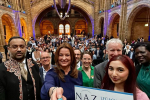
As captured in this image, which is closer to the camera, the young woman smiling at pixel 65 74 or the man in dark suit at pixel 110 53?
the young woman smiling at pixel 65 74

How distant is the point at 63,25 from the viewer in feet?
91.8

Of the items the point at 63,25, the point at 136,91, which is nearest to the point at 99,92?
the point at 136,91

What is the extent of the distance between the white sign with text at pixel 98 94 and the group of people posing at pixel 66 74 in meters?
0.18

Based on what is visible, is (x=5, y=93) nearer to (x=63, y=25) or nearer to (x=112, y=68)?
(x=112, y=68)

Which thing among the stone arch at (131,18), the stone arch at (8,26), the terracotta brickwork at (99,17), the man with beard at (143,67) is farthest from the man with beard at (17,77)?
the stone arch at (8,26)

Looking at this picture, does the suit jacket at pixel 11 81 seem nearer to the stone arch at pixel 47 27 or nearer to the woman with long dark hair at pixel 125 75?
the woman with long dark hair at pixel 125 75

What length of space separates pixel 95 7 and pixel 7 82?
20105 mm

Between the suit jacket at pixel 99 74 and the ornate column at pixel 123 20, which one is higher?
the ornate column at pixel 123 20

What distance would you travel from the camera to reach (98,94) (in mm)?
963

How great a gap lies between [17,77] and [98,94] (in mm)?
1340

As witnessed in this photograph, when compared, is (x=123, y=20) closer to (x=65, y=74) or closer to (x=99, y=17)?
(x=99, y=17)

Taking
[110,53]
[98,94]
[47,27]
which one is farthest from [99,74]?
[47,27]

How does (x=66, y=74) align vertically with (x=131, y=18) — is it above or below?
below

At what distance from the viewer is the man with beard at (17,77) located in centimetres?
161
